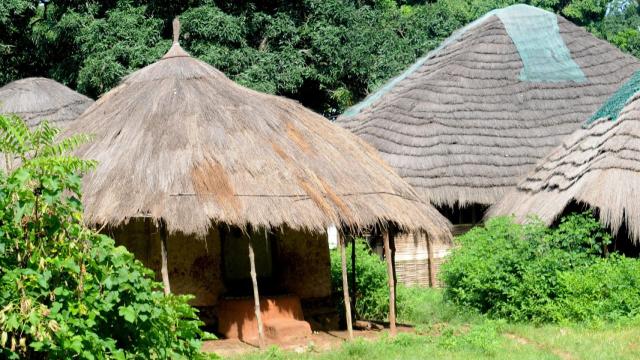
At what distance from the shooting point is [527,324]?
38.6ft

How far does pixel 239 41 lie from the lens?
779 inches

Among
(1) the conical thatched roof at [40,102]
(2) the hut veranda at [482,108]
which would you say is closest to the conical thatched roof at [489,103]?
(2) the hut veranda at [482,108]

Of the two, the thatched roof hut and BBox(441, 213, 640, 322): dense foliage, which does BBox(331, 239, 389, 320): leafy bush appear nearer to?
BBox(441, 213, 640, 322): dense foliage

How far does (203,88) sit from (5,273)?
7.35 meters

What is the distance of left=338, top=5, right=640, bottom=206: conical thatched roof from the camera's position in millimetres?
17391

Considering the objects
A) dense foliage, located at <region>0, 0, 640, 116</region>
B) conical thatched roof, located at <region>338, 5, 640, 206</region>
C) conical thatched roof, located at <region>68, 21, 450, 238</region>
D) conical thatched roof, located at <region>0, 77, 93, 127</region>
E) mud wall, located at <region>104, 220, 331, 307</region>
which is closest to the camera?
conical thatched roof, located at <region>68, 21, 450, 238</region>

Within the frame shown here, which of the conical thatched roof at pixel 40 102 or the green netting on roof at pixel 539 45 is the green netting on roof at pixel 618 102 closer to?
A: the green netting on roof at pixel 539 45

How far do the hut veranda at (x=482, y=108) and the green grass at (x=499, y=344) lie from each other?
5.76 metres

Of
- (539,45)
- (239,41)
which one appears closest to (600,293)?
(539,45)

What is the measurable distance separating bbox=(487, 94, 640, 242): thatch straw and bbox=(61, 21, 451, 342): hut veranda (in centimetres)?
239

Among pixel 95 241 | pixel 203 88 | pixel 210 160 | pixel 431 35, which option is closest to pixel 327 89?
pixel 431 35

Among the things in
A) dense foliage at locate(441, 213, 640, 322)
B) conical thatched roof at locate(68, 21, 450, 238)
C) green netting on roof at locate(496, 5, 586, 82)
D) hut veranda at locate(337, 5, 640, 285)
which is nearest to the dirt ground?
conical thatched roof at locate(68, 21, 450, 238)

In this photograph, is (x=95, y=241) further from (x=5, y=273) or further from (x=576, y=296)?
(x=576, y=296)

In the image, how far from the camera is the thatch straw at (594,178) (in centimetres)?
1267
